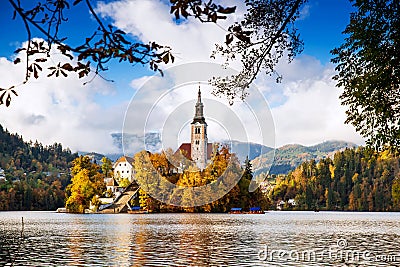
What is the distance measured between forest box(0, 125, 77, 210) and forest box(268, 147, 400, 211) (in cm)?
4232

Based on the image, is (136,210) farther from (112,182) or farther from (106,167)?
(106,167)

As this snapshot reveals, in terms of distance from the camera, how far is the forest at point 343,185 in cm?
10188

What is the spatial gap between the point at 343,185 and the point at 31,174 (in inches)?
2720

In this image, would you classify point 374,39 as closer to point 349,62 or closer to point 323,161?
point 349,62

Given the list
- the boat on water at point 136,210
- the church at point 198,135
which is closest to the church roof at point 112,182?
the boat on water at point 136,210

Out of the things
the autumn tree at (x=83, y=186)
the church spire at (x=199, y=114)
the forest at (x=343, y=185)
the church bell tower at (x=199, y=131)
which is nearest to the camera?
the autumn tree at (x=83, y=186)

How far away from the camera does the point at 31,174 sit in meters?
135

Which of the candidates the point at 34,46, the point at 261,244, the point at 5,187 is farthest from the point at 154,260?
the point at 5,187

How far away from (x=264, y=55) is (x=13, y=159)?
154825 millimetres

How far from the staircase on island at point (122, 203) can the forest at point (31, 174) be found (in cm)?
2224

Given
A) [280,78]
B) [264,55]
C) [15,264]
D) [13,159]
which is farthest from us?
[13,159]

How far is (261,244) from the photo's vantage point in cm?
2231

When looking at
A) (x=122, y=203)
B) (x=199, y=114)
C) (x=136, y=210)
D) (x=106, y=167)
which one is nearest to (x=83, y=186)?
(x=122, y=203)

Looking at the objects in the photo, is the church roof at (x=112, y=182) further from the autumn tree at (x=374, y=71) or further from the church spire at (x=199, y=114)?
the autumn tree at (x=374, y=71)
